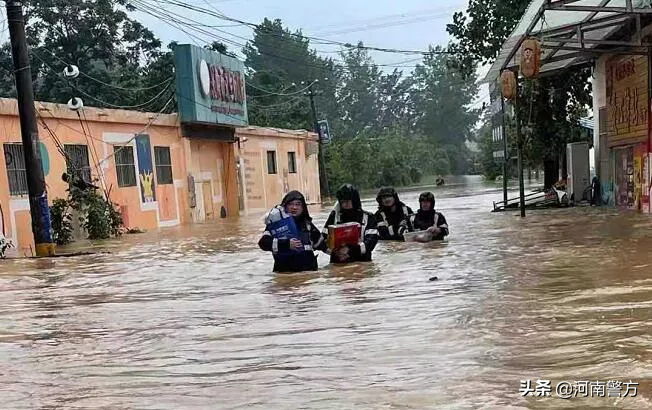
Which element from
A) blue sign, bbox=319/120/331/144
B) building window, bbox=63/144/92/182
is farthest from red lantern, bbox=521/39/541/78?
blue sign, bbox=319/120/331/144

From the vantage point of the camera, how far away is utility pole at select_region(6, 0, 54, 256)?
15.4m

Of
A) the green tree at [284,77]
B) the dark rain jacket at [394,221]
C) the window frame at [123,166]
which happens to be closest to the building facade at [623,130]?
the dark rain jacket at [394,221]

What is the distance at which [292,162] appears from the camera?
38.9 m

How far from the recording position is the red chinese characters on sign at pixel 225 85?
94.3 feet

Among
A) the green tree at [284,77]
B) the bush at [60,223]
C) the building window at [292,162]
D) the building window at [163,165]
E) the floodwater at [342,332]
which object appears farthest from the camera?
the green tree at [284,77]

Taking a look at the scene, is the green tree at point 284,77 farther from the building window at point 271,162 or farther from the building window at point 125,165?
the building window at point 125,165

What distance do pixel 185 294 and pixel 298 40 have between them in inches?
3090

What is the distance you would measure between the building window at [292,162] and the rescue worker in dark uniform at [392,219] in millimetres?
24349

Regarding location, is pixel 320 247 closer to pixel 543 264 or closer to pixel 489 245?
pixel 543 264

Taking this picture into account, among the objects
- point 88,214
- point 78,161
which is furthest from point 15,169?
point 78,161

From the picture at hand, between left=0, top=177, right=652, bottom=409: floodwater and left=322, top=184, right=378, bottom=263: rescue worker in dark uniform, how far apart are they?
0.25 m

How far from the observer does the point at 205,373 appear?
17.5 feet

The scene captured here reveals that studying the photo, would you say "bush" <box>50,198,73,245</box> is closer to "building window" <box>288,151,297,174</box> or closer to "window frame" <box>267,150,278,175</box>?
"window frame" <box>267,150,278,175</box>

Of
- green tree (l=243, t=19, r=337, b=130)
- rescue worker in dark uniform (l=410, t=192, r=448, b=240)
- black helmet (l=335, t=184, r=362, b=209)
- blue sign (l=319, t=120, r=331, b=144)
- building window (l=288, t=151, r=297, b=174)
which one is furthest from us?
green tree (l=243, t=19, r=337, b=130)
